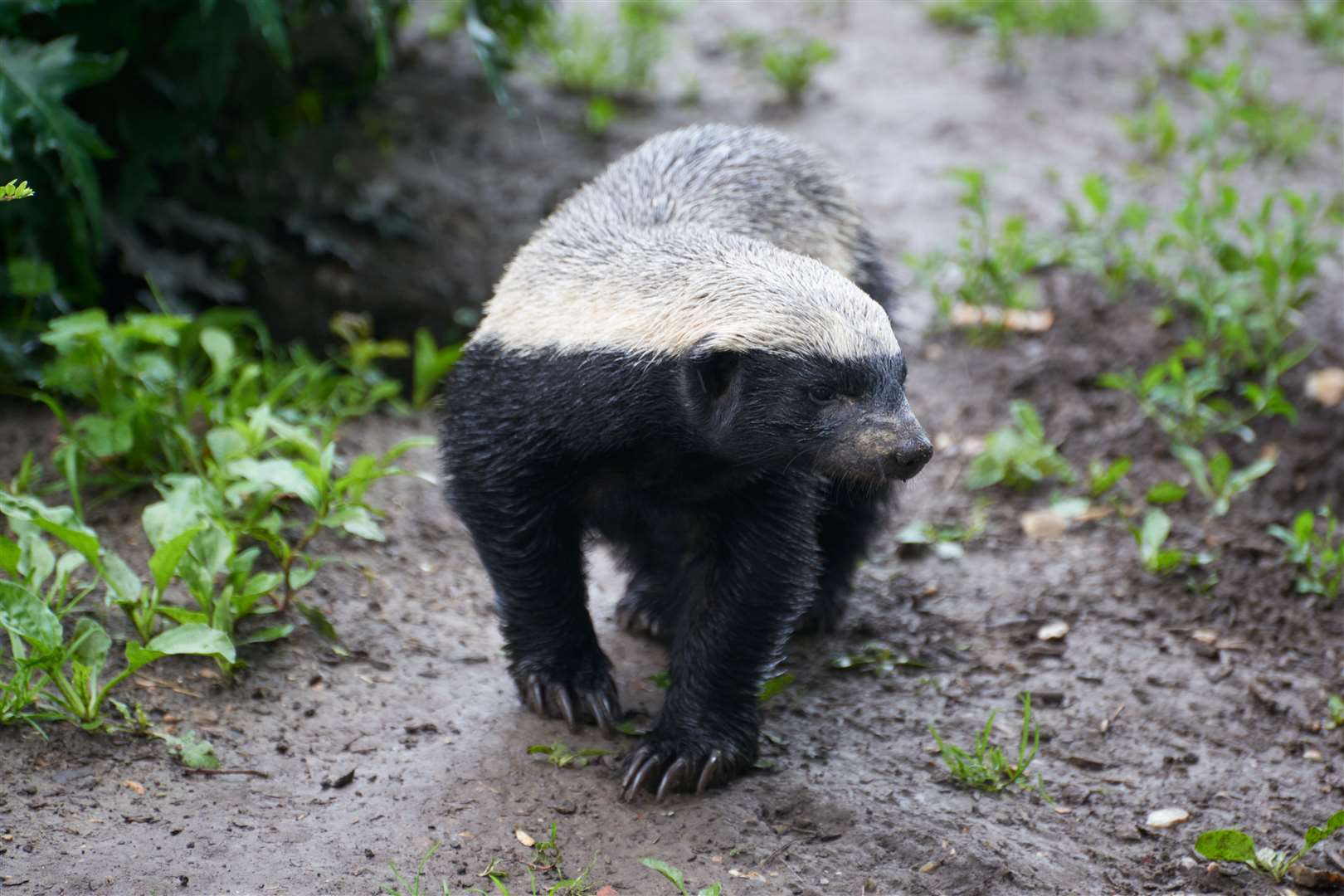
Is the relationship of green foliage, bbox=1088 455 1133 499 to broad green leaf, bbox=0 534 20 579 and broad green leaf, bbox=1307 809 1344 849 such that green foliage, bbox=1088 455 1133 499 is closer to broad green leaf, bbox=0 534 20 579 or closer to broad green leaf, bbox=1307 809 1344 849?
broad green leaf, bbox=1307 809 1344 849

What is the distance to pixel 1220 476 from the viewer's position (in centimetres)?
512

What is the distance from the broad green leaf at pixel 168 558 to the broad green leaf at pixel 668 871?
1580 millimetres

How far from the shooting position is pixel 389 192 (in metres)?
6.39

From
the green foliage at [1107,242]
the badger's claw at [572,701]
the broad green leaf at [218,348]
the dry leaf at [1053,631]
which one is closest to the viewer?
the badger's claw at [572,701]

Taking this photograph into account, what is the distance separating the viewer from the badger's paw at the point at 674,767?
140 inches

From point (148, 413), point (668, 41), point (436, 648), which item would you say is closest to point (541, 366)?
point (436, 648)

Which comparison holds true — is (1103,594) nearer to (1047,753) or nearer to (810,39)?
(1047,753)

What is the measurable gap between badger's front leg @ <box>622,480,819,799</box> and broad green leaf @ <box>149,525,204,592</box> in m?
1.41

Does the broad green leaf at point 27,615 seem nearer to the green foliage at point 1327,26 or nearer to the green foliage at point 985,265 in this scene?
the green foliage at point 985,265

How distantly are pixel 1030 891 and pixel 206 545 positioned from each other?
254 centimetres

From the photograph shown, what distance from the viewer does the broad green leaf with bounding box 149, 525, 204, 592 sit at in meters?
3.68

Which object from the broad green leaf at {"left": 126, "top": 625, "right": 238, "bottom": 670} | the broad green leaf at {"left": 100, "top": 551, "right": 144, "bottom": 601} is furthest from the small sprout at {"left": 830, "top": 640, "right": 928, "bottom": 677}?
the broad green leaf at {"left": 100, "top": 551, "right": 144, "bottom": 601}

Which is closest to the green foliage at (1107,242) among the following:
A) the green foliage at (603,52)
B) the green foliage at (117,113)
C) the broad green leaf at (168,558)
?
the green foliage at (603,52)

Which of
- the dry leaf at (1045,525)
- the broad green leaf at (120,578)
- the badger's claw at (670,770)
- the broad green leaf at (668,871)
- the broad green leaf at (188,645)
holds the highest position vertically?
the broad green leaf at (120,578)
